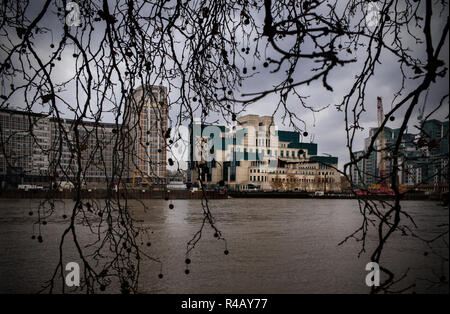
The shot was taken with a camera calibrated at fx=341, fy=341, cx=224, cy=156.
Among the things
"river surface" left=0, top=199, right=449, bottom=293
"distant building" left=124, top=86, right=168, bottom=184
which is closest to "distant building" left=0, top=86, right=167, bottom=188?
"distant building" left=124, top=86, right=168, bottom=184

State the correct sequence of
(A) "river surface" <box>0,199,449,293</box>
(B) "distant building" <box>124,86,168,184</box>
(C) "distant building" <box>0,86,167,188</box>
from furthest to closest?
(A) "river surface" <box>0,199,449,293</box>, (B) "distant building" <box>124,86,168,184</box>, (C) "distant building" <box>0,86,167,188</box>

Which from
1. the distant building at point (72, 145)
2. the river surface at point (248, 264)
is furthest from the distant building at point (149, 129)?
the river surface at point (248, 264)

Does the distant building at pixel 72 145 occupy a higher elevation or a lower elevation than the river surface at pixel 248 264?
higher

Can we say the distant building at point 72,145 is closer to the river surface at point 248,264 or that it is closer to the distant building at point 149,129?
the distant building at point 149,129

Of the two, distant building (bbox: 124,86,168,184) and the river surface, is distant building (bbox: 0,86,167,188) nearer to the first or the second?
distant building (bbox: 124,86,168,184)

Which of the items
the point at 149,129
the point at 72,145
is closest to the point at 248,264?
the point at 149,129

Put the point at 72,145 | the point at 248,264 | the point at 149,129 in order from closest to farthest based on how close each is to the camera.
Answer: the point at 72,145 < the point at 149,129 < the point at 248,264

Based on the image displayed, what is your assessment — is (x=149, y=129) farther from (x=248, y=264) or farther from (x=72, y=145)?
(x=248, y=264)

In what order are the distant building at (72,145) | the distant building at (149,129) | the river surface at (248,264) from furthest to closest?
the river surface at (248,264) → the distant building at (149,129) → the distant building at (72,145)
